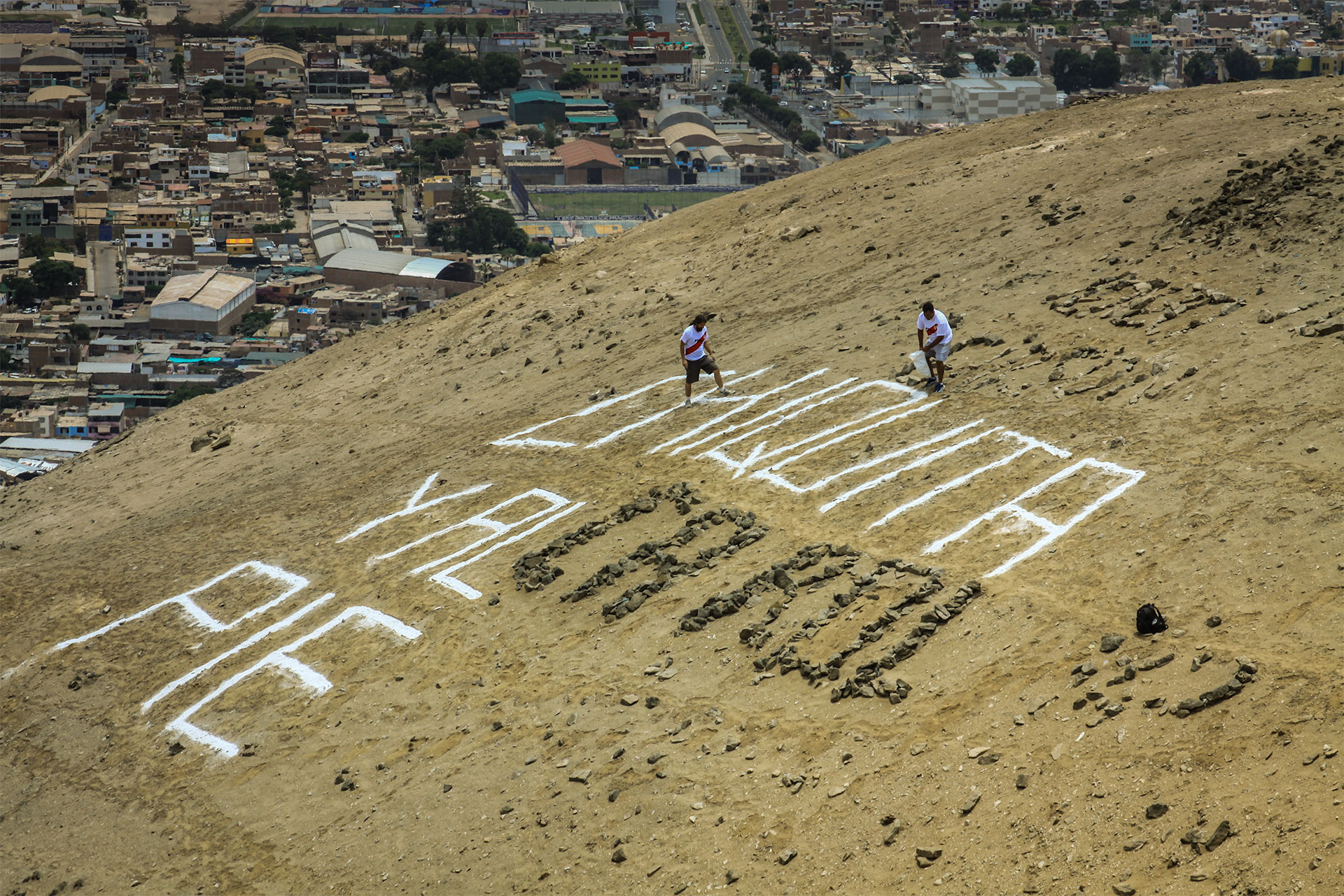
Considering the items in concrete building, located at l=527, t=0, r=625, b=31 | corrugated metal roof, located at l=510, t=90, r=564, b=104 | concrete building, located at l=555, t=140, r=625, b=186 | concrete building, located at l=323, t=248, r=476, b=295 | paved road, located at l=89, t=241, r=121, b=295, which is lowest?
paved road, located at l=89, t=241, r=121, b=295

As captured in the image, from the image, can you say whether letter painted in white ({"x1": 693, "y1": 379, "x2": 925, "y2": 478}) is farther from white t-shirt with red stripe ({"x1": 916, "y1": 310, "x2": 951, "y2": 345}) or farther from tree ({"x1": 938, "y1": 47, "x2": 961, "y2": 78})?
tree ({"x1": 938, "y1": 47, "x2": 961, "y2": 78})

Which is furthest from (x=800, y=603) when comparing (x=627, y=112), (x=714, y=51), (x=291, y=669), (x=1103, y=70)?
(x=714, y=51)

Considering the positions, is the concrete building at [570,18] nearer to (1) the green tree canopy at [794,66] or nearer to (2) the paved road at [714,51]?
(2) the paved road at [714,51]

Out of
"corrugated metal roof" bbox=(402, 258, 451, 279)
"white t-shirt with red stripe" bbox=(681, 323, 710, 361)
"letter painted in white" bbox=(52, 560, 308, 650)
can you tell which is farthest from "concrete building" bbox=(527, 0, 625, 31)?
"letter painted in white" bbox=(52, 560, 308, 650)

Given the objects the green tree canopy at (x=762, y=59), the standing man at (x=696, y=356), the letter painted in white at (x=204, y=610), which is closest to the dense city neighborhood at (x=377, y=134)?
the green tree canopy at (x=762, y=59)

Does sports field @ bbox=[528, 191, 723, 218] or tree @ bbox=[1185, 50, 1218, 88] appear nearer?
sports field @ bbox=[528, 191, 723, 218]

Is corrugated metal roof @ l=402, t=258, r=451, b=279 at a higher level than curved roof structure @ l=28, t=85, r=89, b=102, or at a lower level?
lower

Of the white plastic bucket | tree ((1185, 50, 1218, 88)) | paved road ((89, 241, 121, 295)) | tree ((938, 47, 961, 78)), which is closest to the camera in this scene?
the white plastic bucket
